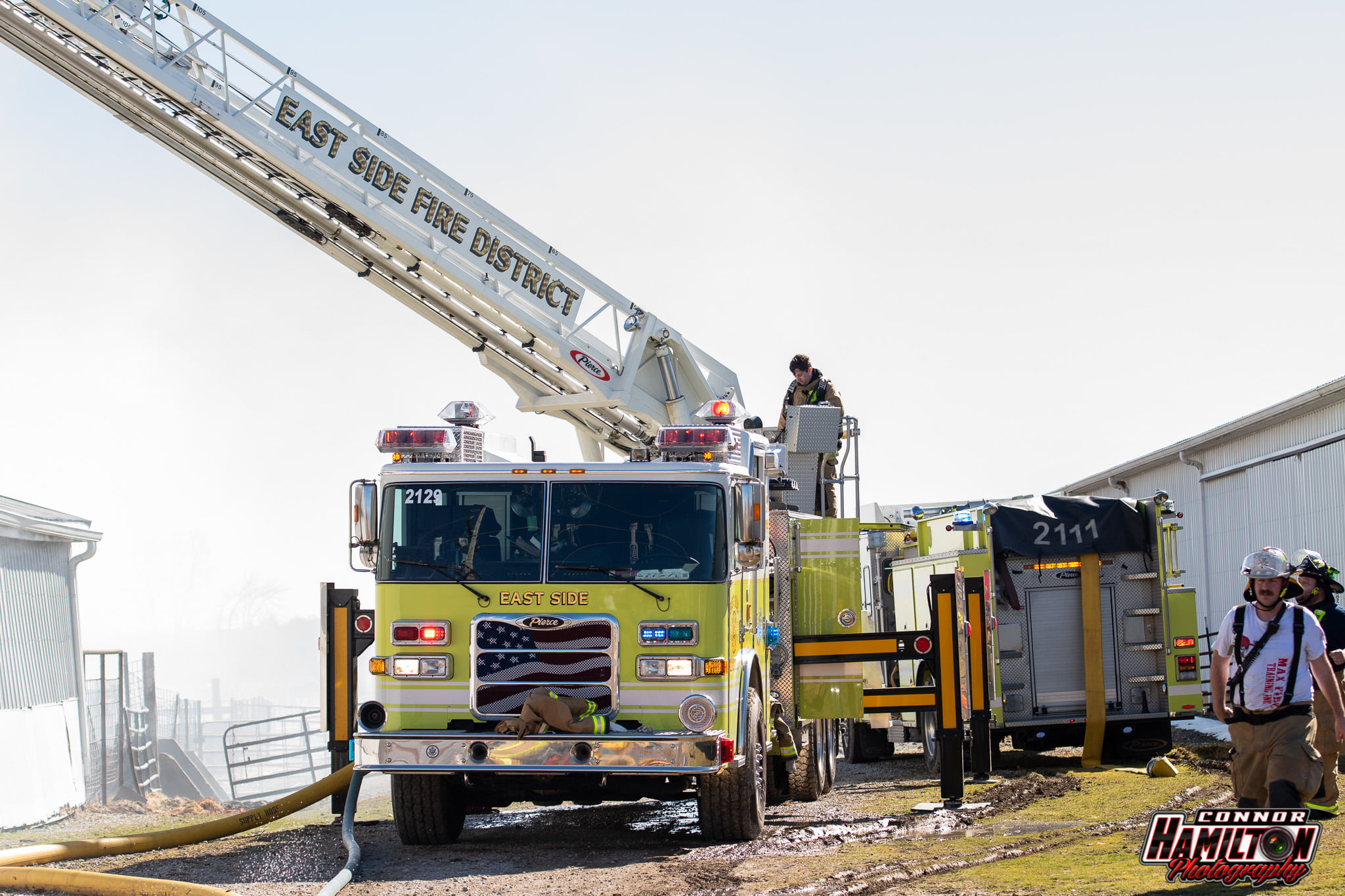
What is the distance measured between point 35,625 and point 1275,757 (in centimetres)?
1841

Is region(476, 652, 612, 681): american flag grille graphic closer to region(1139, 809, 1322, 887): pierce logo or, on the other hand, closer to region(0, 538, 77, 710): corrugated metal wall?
region(1139, 809, 1322, 887): pierce logo

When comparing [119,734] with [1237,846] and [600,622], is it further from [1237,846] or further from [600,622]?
[1237,846]

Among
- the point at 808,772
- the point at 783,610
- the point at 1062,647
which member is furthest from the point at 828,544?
the point at 1062,647

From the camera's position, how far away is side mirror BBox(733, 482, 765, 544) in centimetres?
830

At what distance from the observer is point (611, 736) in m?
7.99

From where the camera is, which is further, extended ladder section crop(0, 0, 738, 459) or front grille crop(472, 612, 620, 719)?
extended ladder section crop(0, 0, 738, 459)

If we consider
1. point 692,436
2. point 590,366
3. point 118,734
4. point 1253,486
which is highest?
point 590,366

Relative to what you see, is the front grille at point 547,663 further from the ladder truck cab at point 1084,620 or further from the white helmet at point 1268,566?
the ladder truck cab at point 1084,620

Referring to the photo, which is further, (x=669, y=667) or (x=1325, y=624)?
(x=1325, y=624)

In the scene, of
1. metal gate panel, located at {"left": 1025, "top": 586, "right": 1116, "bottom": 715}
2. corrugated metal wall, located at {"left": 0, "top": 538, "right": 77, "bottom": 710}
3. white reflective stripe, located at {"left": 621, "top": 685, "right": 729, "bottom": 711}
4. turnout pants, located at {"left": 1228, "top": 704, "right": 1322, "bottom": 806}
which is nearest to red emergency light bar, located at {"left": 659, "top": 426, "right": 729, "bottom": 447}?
white reflective stripe, located at {"left": 621, "top": 685, "right": 729, "bottom": 711}

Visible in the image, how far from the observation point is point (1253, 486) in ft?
71.6

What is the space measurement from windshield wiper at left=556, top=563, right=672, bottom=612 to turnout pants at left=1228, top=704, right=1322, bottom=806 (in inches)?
128

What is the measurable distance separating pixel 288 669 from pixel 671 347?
4846 inches

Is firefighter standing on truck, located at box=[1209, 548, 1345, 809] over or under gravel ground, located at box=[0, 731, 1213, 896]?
over
